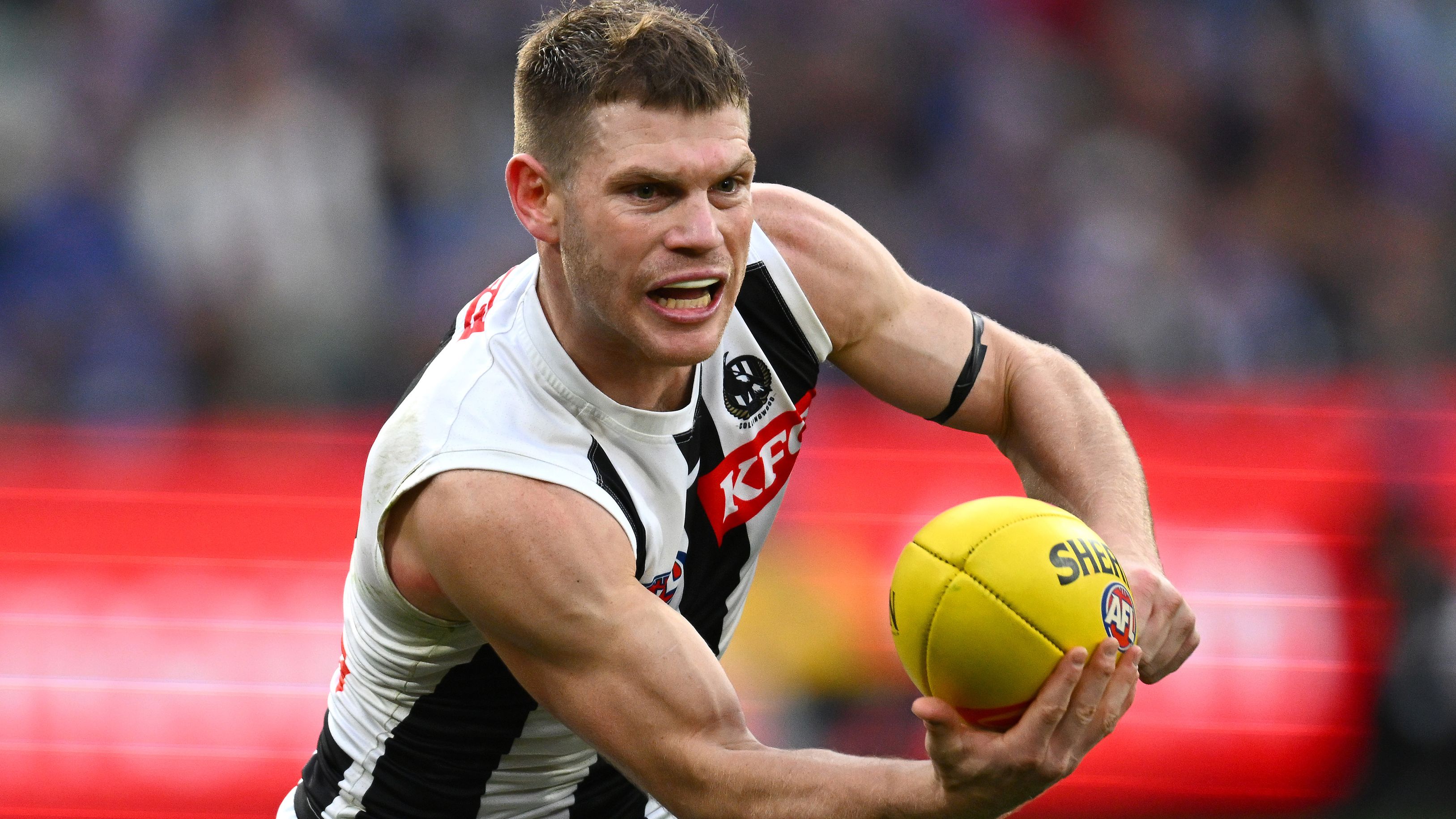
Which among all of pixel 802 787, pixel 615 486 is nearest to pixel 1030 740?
pixel 802 787

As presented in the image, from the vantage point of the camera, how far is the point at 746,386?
158 inches

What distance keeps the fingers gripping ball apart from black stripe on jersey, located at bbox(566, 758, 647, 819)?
1174 mm

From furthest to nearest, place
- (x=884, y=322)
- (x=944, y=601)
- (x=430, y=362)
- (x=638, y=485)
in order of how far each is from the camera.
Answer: (x=884, y=322) → (x=430, y=362) → (x=638, y=485) → (x=944, y=601)

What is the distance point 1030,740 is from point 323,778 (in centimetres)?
218

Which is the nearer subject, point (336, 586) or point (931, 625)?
point (931, 625)

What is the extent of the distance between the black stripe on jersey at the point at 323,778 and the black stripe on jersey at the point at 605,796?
24.2 inches

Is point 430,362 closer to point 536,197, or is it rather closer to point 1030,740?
point 536,197

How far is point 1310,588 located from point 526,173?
4.79 meters

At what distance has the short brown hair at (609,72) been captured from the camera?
3367 mm

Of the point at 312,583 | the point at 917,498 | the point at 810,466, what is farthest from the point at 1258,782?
the point at 312,583

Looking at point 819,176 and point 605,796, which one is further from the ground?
point 819,176

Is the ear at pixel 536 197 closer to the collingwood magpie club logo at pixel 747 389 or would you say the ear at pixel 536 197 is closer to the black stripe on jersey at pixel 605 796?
Answer: the collingwood magpie club logo at pixel 747 389

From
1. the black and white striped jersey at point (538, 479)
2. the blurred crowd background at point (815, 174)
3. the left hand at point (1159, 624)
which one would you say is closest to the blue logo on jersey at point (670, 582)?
the black and white striped jersey at point (538, 479)

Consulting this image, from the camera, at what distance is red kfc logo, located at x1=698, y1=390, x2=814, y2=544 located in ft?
12.9
